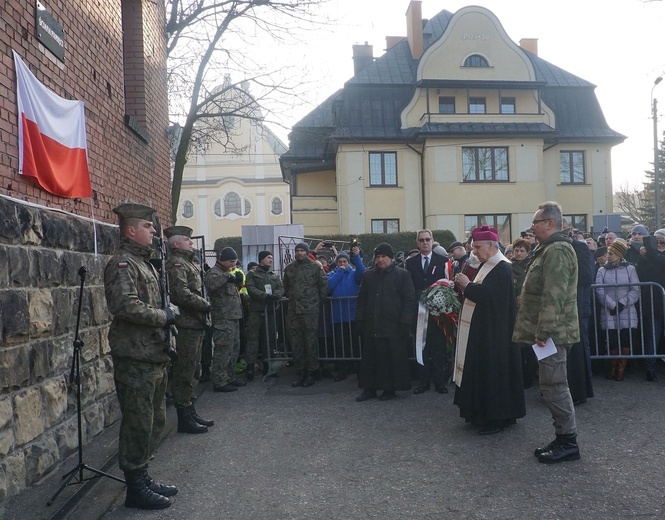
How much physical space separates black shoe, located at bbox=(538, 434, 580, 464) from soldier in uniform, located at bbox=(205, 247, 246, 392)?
4.54 metres

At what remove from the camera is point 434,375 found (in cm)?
795

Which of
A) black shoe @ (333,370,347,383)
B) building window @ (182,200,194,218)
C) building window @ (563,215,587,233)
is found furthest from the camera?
building window @ (182,200,194,218)

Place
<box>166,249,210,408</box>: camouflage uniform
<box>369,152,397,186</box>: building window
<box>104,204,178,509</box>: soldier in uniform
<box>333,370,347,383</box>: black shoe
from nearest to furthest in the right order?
1. <box>104,204,178,509</box>: soldier in uniform
2. <box>166,249,210,408</box>: camouflage uniform
3. <box>333,370,347,383</box>: black shoe
4. <box>369,152,397,186</box>: building window

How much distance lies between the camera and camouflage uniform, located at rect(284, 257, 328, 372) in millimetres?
8875

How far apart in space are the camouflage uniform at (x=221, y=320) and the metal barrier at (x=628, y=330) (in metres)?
4.77

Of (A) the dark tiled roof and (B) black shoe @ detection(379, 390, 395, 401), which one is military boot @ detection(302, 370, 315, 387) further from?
(A) the dark tiled roof

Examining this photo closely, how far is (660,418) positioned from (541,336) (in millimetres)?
2120

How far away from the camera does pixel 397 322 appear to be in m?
7.75

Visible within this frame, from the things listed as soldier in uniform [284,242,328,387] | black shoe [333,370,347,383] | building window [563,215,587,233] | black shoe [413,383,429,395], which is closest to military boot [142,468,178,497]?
black shoe [413,383,429,395]

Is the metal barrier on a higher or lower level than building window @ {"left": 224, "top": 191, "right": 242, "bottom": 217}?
lower

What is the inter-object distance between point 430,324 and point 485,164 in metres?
22.5

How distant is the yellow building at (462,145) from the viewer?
28.7m

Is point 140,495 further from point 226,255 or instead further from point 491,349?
point 226,255

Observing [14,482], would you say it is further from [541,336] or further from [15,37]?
[541,336]
